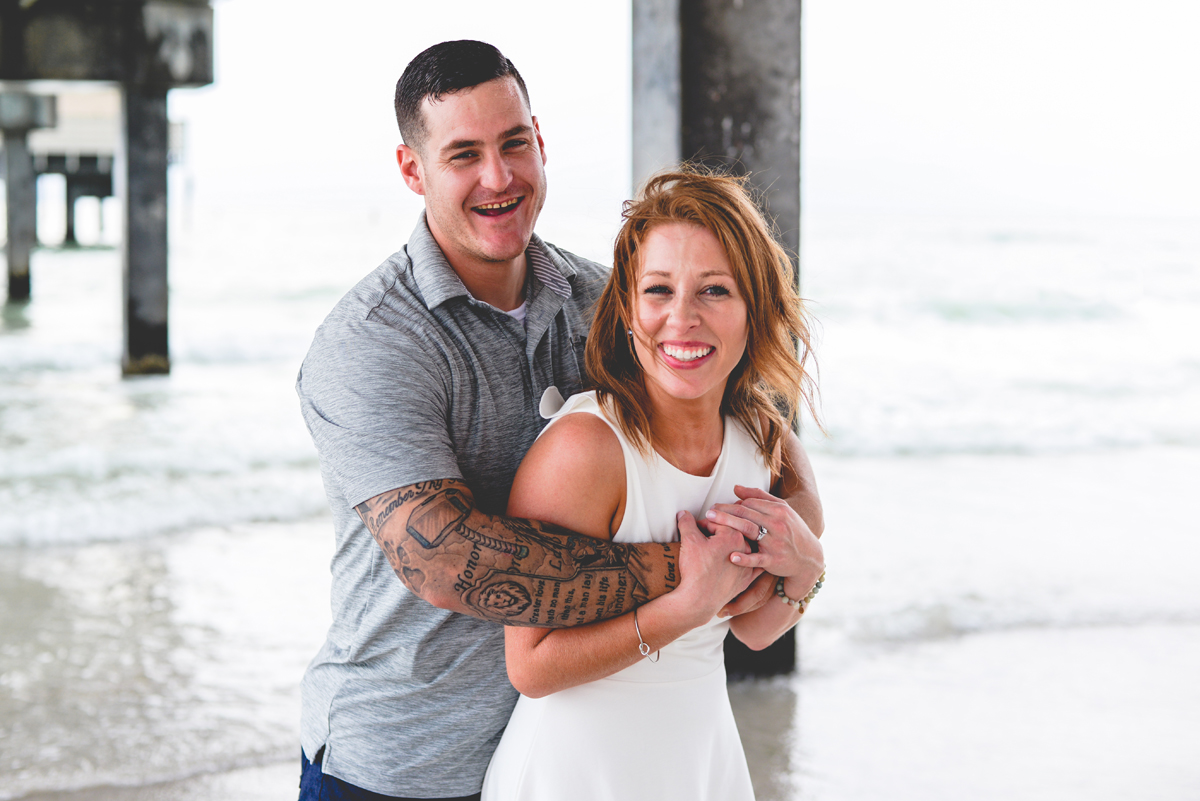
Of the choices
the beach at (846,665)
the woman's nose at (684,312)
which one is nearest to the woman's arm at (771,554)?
the woman's nose at (684,312)

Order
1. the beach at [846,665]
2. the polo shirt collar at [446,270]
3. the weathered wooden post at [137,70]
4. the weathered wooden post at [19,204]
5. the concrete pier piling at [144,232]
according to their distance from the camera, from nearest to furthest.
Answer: the polo shirt collar at [446,270] < the beach at [846,665] < the weathered wooden post at [137,70] < the concrete pier piling at [144,232] < the weathered wooden post at [19,204]

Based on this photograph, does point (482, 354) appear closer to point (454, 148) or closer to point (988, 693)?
point (454, 148)

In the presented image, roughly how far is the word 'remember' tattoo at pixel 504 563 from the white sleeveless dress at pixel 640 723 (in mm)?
112

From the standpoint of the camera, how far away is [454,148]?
6.42 ft

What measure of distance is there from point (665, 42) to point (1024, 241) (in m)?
38.1

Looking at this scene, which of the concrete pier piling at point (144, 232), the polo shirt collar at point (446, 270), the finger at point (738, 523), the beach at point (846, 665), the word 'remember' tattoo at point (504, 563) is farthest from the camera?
the concrete pier piling at point (144, 232)

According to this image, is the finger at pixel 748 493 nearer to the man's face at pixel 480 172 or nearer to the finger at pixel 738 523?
the finger at pixel 738 523

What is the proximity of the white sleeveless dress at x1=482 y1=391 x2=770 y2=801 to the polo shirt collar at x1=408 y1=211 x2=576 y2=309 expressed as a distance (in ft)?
0.98

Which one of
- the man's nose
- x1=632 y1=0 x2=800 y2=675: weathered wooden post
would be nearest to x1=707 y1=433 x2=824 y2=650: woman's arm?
the man's nose

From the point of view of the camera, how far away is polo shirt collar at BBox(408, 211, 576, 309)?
1.89 m

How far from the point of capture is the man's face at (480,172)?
6.35 ft

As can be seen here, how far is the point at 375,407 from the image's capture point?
1720 mm

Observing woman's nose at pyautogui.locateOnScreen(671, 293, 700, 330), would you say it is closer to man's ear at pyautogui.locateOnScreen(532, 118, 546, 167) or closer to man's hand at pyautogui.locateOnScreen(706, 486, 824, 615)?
man's hand at pyautogui.locateOnScreen(706, 486, 824, 615)

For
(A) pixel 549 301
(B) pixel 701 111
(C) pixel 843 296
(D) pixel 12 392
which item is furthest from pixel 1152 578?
(C) pixel 843 296
